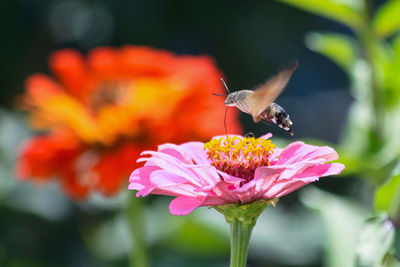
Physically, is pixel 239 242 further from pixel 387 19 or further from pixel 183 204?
pixel 387 19

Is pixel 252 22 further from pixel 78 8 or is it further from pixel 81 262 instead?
pixel 81 262

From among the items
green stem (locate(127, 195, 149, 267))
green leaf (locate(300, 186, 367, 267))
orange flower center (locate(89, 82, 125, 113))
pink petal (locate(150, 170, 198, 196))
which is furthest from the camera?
orange flower center (locate(89, 82, 125, 113))

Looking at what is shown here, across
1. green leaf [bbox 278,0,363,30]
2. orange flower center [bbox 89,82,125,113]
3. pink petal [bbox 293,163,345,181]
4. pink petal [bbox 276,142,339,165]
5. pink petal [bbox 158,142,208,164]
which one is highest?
orange flower center [bbox 89,82,125,113]

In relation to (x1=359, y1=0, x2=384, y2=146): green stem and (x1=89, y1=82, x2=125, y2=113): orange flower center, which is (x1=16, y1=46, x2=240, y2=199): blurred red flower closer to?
(x1=89, y1=82, x2=125, y2=113): orange flower center

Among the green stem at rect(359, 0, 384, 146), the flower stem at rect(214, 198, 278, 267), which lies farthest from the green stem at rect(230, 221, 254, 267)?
the green stem at rect(359, 0, 384, 146)

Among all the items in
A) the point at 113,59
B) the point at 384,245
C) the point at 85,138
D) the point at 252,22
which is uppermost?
the point at 252,22

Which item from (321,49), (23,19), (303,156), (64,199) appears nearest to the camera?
(303,156)

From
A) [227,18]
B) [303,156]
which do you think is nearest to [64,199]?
[227,18]
